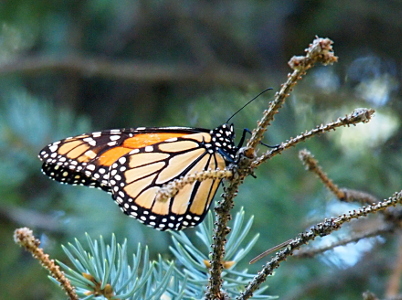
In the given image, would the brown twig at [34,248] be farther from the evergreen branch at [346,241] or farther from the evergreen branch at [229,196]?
the evergreen branch at [346,241]

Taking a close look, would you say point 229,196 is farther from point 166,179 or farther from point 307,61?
point 166,179

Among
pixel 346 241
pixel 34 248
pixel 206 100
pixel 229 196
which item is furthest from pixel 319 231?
pixel 206 100

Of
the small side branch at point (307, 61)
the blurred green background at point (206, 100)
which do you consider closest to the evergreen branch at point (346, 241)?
the small side branch at point (307, 61)

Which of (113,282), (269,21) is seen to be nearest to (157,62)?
(269,21)

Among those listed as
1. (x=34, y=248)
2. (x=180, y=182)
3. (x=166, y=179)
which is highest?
(x=166, y=179)

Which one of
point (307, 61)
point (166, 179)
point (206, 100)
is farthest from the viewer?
point (206, 100)

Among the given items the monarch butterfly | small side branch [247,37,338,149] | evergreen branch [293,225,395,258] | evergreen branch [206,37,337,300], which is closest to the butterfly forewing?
the monarch butterfly
